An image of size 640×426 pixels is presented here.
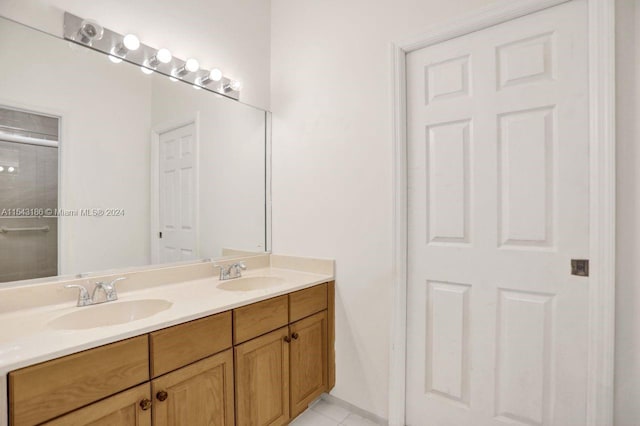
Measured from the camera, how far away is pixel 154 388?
111 centimetres

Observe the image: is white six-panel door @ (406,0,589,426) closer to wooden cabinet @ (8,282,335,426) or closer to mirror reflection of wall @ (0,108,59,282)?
wooden cabinet @ (8,282,335,426)

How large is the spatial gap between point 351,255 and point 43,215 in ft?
4.84

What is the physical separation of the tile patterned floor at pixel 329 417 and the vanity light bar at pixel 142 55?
6.59ft

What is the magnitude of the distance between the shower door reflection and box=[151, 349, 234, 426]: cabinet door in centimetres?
72

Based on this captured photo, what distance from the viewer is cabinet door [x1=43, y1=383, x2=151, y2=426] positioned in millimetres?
929

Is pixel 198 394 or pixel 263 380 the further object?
pixel 263 380

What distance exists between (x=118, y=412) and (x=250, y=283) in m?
0.97

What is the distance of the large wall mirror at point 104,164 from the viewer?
4.11 ft

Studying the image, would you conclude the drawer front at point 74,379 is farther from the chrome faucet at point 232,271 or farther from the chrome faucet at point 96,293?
the chrome faucet at point 232,271

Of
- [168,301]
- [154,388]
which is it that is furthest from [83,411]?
[168,301]

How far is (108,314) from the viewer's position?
53.2 inches

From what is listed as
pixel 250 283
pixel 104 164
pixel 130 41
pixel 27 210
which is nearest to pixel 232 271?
pixel 250 283

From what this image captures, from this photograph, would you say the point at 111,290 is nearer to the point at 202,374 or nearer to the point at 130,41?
the point at 202,374

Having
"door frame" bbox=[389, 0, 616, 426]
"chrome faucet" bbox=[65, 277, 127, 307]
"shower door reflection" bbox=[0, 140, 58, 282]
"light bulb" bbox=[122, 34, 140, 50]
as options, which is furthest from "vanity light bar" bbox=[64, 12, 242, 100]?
"door frame" bbox=[389, 0, 616, 426]
